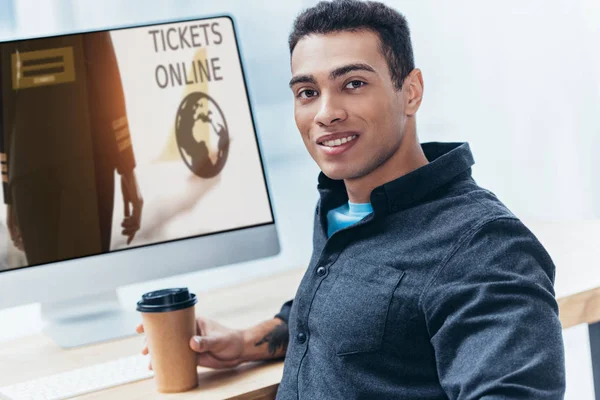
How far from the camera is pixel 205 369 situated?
128cm

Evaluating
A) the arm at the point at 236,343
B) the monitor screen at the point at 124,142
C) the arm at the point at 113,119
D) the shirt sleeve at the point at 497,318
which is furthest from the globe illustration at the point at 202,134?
the shirt sleeve at the point at 497,318

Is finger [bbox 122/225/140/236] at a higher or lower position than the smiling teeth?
→ lower

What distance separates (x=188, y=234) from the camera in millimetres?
1550

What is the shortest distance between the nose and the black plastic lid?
0.30 metres

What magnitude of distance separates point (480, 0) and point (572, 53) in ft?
1.27

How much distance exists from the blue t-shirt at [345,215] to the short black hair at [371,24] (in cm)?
18

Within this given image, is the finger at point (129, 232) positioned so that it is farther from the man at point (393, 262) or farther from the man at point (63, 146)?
the man at point (393, 262)

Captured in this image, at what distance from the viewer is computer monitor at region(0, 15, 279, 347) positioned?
1449 mm

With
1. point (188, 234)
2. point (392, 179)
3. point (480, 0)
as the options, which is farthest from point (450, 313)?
point (480, 0)

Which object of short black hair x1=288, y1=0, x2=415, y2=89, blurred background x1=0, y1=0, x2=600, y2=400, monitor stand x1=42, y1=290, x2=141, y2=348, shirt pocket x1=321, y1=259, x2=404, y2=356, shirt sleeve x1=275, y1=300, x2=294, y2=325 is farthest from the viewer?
blurred background x1=0, y1=0, x2=600, y2=400

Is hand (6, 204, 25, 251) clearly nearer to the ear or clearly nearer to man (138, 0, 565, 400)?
man (138, 0, 565, 400)

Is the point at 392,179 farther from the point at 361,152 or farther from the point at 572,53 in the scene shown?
the point at 572,53

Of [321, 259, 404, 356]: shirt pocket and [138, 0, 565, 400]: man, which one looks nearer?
[138, 0, 565, 400]: man

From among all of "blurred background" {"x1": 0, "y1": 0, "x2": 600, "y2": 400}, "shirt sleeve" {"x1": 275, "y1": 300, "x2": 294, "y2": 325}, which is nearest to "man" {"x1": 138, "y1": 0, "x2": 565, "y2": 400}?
"shirt sleeve" {"x1": 275, "y1": 300, "x2": 294, "y2": 325}
